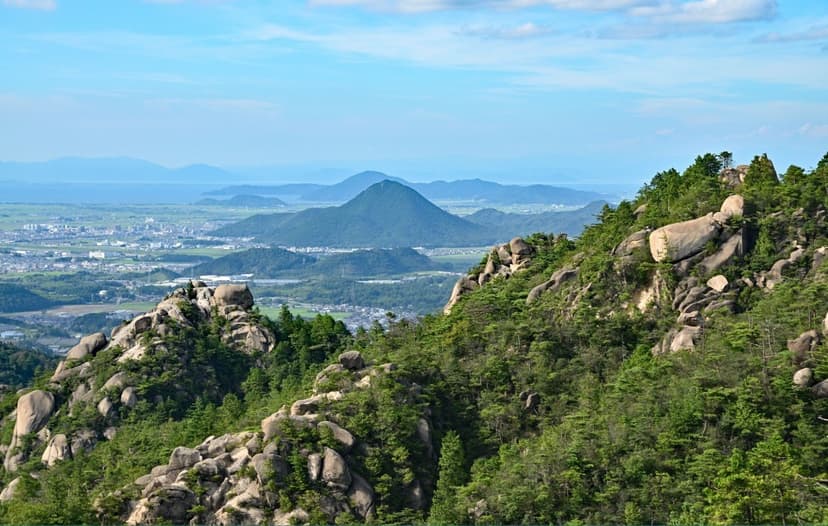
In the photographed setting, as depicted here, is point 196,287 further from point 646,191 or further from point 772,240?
point 772,240

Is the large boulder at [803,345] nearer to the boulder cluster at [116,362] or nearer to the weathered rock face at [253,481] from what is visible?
the weathered rock face at [253,481]

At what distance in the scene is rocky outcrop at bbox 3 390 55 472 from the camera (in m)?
45.2

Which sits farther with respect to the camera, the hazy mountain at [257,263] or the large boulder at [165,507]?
the hazy mountain at [257,263]

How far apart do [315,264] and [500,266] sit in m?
130

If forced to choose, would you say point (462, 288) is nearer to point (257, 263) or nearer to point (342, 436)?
point (342, 436)

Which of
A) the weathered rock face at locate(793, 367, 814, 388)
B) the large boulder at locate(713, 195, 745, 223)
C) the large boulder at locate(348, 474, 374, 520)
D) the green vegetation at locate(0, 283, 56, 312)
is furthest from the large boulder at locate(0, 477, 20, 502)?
the green vegetation at locate(0, 283, 56, 312)

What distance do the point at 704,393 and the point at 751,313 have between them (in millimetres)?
4979

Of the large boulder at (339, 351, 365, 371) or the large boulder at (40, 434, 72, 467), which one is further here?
the large boulder at (40, 434, 72, 467)

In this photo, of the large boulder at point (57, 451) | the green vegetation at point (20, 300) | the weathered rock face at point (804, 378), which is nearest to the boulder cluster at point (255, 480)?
the weathered rock face at point (804, 378)

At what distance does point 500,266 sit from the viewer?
4666cm

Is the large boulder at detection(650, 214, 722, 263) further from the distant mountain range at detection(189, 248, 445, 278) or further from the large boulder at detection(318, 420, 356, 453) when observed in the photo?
the distant mountain range at detection(189, 248, 445, 278)

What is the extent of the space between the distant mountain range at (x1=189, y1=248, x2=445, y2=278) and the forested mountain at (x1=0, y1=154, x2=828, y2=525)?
117 meters

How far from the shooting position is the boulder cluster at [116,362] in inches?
1745

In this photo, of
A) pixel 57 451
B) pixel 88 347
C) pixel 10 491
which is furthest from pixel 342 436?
pixel 88 347
